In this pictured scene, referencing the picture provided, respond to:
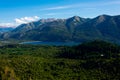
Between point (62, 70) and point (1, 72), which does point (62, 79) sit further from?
point (1, 72)

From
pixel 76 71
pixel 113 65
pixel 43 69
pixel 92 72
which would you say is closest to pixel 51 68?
pixel 43 69

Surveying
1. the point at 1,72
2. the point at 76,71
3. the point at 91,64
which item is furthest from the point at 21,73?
the point at 91,64

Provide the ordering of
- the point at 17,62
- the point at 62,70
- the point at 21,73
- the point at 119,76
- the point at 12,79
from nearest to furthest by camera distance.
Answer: the point at 12,79, the point at 119,76, the point at 21,73, the point at 62,70, the point at 17,62

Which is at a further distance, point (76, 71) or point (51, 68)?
point (51, 68)

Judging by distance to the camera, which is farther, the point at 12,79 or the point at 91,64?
the point at 91,64

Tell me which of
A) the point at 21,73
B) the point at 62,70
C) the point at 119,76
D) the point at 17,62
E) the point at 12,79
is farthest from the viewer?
the point at 17,62

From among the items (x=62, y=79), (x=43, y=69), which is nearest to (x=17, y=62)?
(x=43, y=69)

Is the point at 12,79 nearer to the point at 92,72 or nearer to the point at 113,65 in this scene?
the point at 92,72
